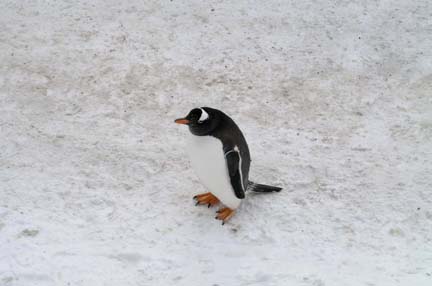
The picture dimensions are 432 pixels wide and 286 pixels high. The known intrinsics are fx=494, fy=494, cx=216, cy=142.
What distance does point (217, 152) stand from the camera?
11.1 ft

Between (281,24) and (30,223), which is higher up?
(281,24)

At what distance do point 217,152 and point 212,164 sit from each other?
0.32 ft

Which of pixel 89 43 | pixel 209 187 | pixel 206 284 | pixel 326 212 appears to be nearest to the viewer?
pixel 206 284

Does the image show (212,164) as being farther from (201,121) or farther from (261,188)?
(261,188)

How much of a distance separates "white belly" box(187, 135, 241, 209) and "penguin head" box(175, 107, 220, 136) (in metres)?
0.06

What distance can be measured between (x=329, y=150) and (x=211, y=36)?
7.23 feet

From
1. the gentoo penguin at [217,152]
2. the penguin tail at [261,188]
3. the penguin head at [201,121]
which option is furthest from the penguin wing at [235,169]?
the penguin tail at [261,188]

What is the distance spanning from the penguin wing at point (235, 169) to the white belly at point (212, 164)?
29 mm

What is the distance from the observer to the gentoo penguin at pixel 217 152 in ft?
11.0

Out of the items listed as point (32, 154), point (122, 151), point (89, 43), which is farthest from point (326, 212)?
point (89, 43)

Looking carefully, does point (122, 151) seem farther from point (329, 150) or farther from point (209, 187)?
point (329, 150)

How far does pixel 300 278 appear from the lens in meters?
3.28

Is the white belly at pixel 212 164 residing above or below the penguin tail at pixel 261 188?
above

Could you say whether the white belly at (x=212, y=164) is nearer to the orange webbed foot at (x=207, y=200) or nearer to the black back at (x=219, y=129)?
the black back at (x=219, y=129)
